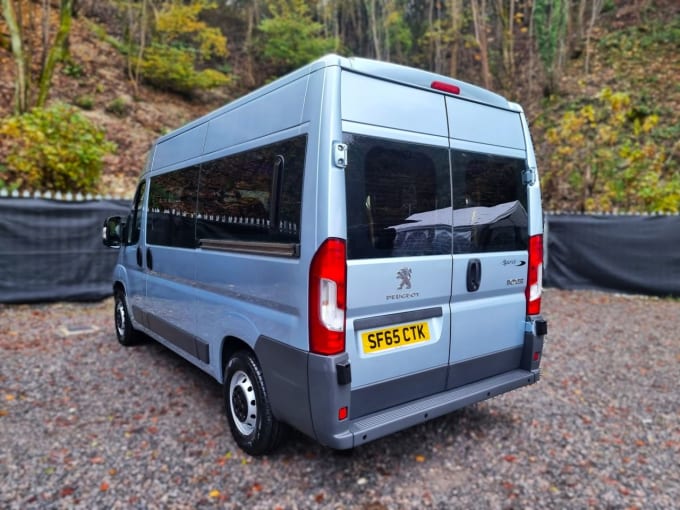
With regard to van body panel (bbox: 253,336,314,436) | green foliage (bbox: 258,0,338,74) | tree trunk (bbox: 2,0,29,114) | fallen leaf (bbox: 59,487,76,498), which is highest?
green foliage (bbox: 258,0,338,74)

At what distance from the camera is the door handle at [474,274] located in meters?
3.10

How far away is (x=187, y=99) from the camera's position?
2164cm

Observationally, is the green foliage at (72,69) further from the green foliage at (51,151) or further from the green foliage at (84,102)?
the green foliage at (51,151)

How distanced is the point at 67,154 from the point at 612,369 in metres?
9.08

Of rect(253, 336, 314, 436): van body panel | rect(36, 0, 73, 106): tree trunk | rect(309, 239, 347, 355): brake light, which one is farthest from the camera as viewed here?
rect(36, 0, 73, 106): tree trunk

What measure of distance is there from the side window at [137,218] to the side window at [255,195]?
1.57m

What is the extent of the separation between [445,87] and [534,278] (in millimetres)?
1613

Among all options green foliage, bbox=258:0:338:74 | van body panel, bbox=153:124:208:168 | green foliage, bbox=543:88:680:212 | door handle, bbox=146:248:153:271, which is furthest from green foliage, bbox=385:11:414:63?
door handle, bbox=146:248:153:271

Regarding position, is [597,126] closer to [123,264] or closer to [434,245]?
[434,245]

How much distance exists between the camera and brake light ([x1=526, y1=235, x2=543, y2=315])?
11.5 feet

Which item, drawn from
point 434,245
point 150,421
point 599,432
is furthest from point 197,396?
point 599,432

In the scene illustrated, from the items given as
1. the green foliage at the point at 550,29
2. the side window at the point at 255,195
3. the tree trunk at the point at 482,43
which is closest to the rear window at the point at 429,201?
the side window at the point at 255,195

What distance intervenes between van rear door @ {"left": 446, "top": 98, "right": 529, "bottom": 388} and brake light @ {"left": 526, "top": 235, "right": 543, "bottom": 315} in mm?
59

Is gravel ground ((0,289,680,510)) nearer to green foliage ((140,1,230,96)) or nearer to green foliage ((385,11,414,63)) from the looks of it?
green foliage ((140,1,230,96))
